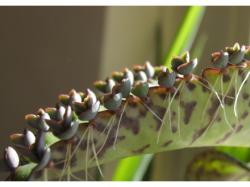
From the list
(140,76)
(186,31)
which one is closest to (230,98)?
(140,76)

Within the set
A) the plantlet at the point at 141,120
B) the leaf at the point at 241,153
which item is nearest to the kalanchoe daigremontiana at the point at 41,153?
the plantlet at the point at 141,120

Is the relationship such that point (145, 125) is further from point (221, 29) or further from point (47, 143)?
point (221, 29)

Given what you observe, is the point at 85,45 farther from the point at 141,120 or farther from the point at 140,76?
the point at 141,120

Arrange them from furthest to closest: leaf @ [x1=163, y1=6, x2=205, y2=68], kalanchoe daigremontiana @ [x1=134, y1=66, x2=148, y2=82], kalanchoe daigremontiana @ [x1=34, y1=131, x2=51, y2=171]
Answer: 1. leaf @ [x1=163, y1=6, x2=205, y2=68]
2. kalanchoe daigremontiana @ [x1=134, y1=66, x2=148, y2=82]
3. kalanchoe daigremontiana @ [x1=34, y1=131, x2=51, y2=171]

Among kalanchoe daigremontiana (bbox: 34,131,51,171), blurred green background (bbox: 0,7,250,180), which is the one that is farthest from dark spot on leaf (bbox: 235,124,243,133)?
blurred green background (bbox: 0,7,250,180)

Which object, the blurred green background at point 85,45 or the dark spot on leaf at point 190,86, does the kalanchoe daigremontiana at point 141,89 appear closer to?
the dark spot on leaf at point 190,86

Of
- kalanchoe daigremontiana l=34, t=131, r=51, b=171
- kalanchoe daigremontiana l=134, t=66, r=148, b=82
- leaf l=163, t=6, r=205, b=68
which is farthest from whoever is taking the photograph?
leaf l=163, t=6, r=205, b=68

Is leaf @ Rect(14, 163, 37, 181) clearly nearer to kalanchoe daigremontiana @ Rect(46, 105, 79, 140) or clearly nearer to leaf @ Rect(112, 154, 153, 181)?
kalanchoe daigremontiana @ Rect(46, 105, 79, 140)

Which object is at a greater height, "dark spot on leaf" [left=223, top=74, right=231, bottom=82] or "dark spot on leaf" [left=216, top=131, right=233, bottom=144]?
"dark spot on leaf" [left=223, top=74, right=231, bottom=82]

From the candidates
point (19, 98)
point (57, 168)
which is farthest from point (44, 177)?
point (19, 98)
